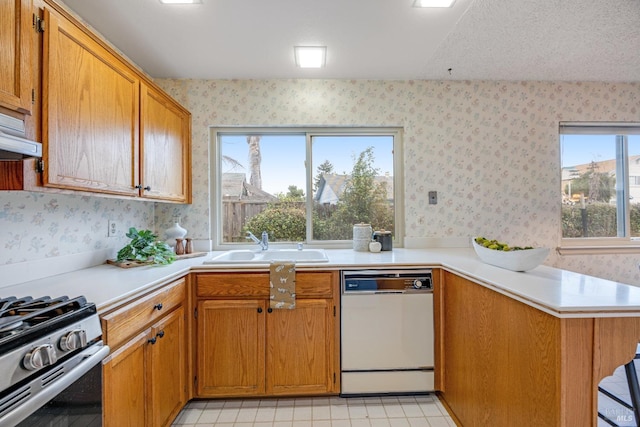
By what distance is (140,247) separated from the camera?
189 cm

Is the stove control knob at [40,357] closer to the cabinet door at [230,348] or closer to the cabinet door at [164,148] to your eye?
the cabinet door at [230,348]

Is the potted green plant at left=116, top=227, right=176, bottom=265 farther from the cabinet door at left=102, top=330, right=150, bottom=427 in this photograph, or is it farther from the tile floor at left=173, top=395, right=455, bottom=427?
the tile floor at left=173, top=395, right=455, bottom=427

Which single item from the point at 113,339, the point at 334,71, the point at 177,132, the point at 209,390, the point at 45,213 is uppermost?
the point at 334,71

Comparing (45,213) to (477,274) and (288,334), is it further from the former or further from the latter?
(477,274)

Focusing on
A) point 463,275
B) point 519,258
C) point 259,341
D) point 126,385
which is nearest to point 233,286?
point 259,341

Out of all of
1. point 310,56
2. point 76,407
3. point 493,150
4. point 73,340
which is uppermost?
point 310,56

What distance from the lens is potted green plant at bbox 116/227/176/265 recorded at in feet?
5.97

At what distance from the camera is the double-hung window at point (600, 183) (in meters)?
2.67

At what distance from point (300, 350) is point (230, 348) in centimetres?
44

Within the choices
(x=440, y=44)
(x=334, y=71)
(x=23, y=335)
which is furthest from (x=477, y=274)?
(x=334, y=71)

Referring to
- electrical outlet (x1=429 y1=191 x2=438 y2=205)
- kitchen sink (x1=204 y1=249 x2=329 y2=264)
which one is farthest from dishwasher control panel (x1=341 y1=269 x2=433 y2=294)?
electrical outlet (x1=429 y1=191 x2=438 y2=205)

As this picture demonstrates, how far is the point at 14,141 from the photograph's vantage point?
889 millimetres

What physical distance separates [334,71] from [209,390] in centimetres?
247

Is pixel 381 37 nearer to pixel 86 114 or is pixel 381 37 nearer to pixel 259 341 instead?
pixel 86 114
